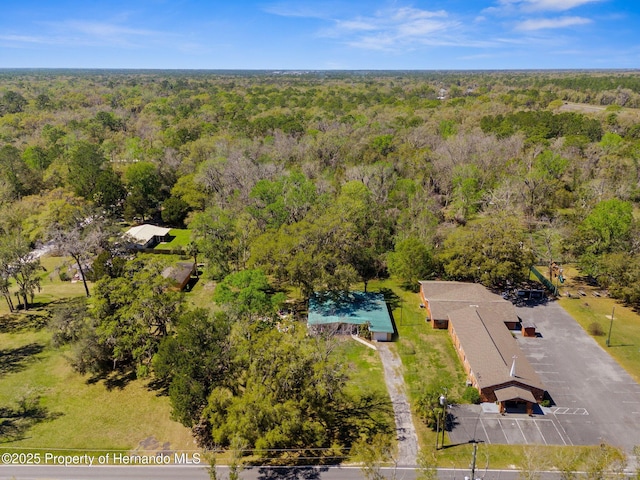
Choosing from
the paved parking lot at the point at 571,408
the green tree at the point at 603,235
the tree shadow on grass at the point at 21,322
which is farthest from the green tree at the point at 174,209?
the green tree at the point at 603,235

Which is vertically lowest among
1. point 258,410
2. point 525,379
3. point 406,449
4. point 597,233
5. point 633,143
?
point 406,449

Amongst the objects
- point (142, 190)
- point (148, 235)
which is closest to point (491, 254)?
point (148, 235)

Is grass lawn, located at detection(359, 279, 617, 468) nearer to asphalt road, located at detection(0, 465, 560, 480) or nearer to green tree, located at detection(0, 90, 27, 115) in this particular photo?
asphalt road, located at detection(0, 465, 560, 480)

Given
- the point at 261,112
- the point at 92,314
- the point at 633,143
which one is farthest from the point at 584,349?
the point at 261,112

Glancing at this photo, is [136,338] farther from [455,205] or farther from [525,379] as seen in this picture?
[455,205]

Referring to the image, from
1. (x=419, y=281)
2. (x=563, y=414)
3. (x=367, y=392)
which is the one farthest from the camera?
(x=419, y=281)
